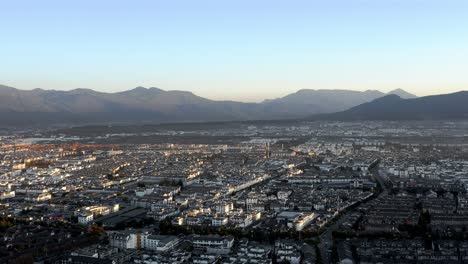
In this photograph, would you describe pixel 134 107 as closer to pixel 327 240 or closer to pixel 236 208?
pixel 236 208

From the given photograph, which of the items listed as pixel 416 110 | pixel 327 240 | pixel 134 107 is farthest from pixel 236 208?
pixel 134 107

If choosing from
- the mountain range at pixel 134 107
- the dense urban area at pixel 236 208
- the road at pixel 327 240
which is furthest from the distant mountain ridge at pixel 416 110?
the road at pixel 327 240

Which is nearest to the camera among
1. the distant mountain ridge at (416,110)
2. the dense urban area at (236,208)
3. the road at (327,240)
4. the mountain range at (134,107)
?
the road at (327,240)

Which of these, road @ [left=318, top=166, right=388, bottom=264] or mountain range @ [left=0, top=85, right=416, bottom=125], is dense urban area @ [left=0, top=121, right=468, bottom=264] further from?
mountain range @ [left=0, top=85, right=416, bottom=125]

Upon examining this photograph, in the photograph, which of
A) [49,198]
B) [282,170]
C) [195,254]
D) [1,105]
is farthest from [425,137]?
[1,105]

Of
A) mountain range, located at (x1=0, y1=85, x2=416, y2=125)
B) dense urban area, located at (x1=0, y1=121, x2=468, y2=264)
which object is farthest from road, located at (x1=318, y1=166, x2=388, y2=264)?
mountain range, located at (x1=0, y1=85, x2=416, y2=125)

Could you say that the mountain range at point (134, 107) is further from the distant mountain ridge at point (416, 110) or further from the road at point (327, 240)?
the road at point (327, 240)
